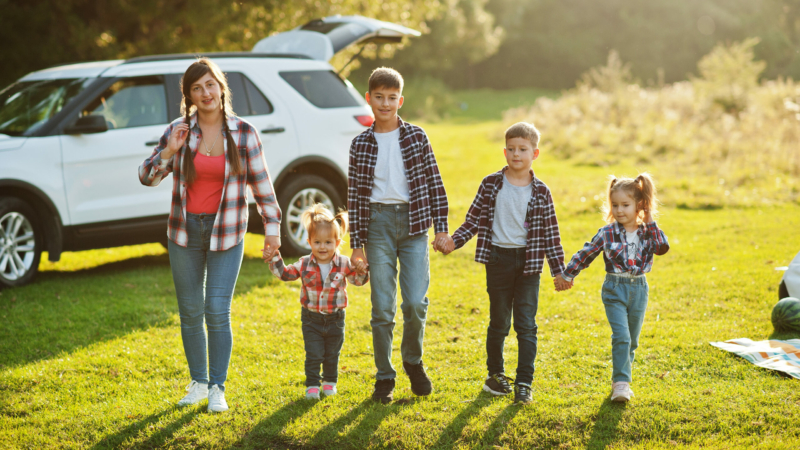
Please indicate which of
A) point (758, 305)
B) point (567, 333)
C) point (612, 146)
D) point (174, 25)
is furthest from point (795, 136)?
point (174, 25)

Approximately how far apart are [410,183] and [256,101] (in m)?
4.44

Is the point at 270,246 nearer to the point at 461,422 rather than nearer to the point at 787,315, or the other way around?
the point at 461,422

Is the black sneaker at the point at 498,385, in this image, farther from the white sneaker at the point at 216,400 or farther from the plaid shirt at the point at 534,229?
the white sneaker at the point at 216,400

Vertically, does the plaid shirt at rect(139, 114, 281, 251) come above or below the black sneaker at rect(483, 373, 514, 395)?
above

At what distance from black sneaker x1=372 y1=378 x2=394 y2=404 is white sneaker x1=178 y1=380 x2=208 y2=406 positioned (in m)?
1.04

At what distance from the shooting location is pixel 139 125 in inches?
288

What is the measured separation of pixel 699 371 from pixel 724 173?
9.70m

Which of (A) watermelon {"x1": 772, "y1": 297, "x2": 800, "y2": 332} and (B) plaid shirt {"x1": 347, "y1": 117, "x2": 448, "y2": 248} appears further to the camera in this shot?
(A) watermelon {"x1": 772, "y1": 297, "x2": 800, "y2": 332}

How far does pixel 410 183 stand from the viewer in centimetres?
407

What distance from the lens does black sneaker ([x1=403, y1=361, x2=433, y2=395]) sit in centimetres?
429

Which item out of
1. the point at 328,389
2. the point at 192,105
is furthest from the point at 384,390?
the point at 192,105

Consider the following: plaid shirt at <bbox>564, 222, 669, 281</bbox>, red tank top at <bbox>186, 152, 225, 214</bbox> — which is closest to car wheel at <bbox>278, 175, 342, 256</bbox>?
red tank top at <bbox>186, 152, 225, 214</bbox>

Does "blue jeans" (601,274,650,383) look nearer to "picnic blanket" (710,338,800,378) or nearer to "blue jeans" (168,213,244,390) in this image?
"picnic blanket" (710,338,800,378)

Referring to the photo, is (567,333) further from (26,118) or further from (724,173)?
(724,173)
